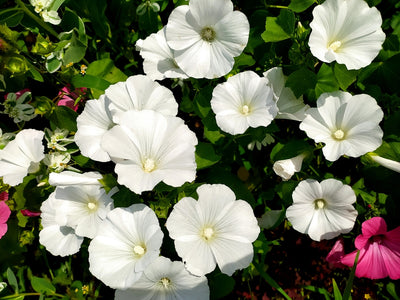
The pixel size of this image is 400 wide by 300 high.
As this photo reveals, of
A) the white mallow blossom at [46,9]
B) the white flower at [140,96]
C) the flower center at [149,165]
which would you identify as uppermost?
the white mallow blossom at [46,9]

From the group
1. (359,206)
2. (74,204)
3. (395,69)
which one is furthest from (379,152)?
(74,204)

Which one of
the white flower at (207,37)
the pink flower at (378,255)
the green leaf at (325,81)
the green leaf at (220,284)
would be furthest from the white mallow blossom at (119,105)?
the pink flower at (378,255)

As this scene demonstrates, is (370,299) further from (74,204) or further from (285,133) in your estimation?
(74,204)

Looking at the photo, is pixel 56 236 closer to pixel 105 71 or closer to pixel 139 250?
pixel 139 250

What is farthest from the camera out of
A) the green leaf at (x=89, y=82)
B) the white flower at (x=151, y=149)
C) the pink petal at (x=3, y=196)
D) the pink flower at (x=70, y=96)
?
the pink flower at (x=70, y=96)

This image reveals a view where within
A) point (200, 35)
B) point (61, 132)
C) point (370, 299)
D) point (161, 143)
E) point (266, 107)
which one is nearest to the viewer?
point (161, 143)

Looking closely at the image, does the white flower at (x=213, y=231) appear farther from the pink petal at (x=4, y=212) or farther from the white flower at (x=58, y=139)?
the pink petal at (x=4, y=212)

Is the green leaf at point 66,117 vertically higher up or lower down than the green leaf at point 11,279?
higher up
